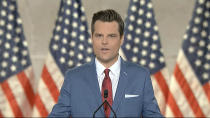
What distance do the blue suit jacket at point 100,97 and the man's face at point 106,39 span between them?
107 millimetres

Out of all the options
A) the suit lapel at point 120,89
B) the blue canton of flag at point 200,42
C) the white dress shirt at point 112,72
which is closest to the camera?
the suit lapel at point 120,89

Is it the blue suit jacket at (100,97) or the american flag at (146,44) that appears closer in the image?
the blue suit jacket at (100,97)

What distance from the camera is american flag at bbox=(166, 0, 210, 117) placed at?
13.6 feet

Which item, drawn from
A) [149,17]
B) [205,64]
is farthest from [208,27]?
[149,17]

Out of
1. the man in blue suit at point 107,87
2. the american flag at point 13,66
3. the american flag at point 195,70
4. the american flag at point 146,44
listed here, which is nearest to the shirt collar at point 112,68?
the man in blue suit at point 107,87

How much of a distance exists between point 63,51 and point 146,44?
115 centimetres

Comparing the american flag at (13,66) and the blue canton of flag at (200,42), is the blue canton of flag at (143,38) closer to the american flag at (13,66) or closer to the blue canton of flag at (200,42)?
the blue canton of flag at (200,42)

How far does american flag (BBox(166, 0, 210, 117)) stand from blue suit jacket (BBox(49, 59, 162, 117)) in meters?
2.83

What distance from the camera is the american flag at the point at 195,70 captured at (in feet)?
13.6

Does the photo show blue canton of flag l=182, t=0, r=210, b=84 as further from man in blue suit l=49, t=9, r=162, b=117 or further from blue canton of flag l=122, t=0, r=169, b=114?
man in blue suit l=49, t=9, r=162, b=117

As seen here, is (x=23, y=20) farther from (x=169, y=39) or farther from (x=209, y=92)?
(x=209, y=92)

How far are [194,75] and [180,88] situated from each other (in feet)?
0.85

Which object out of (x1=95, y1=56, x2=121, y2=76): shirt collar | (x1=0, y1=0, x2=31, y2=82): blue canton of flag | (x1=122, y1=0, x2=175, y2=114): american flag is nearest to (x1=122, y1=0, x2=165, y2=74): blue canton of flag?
(x1=122, y1=0, x2=175, y2=114): american flag

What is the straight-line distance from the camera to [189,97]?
418 cm
